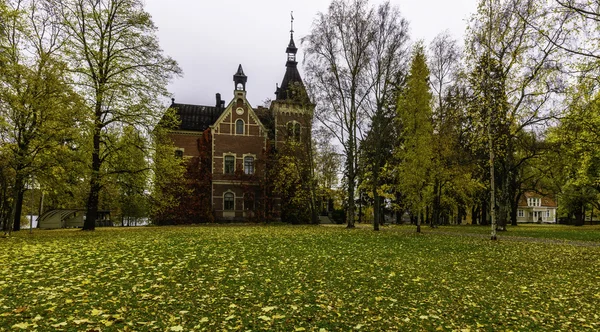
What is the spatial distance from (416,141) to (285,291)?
16.6 metres

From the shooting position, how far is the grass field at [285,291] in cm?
545

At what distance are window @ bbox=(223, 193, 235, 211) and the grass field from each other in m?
26.0

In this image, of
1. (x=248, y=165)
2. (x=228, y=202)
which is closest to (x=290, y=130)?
(x=248, y=165)

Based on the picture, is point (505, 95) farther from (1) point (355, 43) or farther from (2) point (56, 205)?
(2) point (56, 205)

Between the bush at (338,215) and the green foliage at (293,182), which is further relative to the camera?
the bush at (338,215)

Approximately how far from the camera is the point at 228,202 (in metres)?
38.0

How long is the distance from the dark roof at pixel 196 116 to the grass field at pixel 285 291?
31.3 m

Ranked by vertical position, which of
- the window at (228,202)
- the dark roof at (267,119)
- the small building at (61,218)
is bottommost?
the small building at (61,218)

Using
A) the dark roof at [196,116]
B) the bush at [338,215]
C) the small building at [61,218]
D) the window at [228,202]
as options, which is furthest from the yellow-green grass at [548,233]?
the small building at [61,218]

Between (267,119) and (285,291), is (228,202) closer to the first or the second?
(267,119)

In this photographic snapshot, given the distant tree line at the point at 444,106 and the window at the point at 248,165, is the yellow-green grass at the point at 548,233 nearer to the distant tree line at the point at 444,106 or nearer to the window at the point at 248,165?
the distant tree line at the point at 444,106

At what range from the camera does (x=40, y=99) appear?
15469 mm

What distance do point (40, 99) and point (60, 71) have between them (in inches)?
79.9

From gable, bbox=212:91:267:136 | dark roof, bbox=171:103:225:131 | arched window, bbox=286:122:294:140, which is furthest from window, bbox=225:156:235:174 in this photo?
arched window, bbox=286:122:294:140
